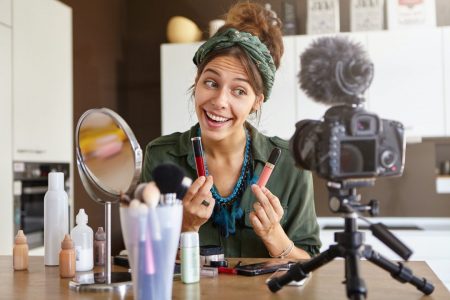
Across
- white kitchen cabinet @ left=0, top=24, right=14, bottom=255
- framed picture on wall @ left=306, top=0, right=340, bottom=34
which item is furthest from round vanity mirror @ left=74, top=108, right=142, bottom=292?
framed picture on wall @ left=306, top=0, right=340, bottom=34

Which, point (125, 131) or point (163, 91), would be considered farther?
point (163, 91)

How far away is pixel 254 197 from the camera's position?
1520mm

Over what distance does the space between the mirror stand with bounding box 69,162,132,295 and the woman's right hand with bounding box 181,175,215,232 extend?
0.20m

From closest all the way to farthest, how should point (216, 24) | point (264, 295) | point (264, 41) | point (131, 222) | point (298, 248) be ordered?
point (131, 222)
point (264, 295)
point (298, 248)
point (264, 41)
point (216, 24)

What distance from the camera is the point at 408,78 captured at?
327 centimetres

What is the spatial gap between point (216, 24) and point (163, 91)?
21.9 inches

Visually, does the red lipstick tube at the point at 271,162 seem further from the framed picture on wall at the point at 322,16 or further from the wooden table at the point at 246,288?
the framed picture on wall at the point at 322,16

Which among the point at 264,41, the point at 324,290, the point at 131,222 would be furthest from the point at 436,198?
the point at 131,222

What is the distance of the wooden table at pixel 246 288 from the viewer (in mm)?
869

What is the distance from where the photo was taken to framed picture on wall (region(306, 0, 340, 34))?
343 cm

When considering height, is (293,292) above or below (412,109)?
below

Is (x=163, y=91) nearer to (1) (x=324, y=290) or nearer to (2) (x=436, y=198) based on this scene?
(2) (x=436, y=198)

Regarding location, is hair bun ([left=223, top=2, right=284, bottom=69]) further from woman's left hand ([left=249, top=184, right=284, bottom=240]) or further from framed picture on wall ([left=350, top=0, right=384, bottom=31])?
framed picture on wall ([left=350, top=0, right=384, bottom=31])

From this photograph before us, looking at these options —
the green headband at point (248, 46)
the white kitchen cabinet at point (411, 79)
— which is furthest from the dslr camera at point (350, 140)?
the white kitchen cabinet at point (411, 79)
